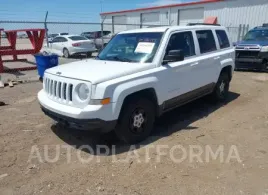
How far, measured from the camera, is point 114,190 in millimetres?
3092

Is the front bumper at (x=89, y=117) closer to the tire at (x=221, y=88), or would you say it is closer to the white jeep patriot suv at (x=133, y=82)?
the white jeep patriot suv at (x=133, y=82)

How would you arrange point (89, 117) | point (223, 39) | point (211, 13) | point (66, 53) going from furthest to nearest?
1. point (211, 13)
2. point (66, 53)
3. point (223, 39)
4. point (89, 117)

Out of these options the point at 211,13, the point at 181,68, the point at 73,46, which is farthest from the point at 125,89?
the point at 211,13

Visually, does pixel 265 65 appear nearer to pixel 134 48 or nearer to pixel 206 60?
pixel 206 60

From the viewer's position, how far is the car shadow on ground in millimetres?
4266

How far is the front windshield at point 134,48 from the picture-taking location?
176 inches

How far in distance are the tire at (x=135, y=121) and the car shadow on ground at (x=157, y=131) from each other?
141 millimetres

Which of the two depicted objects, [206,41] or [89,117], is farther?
[206,41]

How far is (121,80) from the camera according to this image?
381cm

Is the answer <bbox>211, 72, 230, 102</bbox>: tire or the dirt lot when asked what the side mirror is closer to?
the dirt lot

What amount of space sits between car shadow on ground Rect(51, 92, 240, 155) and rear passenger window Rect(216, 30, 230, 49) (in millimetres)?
1455

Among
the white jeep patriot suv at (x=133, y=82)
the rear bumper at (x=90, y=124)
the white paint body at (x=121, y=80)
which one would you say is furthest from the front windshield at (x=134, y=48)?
the rear bumper at (x=90, y=124)

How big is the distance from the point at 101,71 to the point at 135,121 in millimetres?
958

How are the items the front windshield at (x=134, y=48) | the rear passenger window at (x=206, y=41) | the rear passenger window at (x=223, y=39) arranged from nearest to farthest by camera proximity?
the front windshield at (x=134, y=48) → the rear passenger window at (x=206, y=41) → the rear passenger window at (x=223, y=39)
